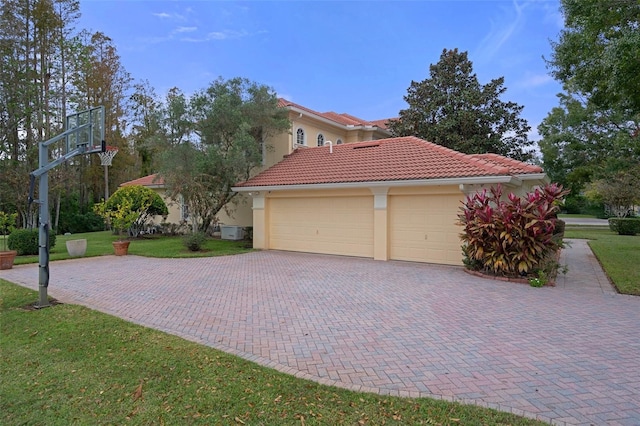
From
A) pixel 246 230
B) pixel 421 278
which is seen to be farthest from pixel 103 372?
pixel 246 230

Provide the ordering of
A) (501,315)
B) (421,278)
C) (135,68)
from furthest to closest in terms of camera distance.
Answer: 1. (135,68)
2. (421,278)
3. (501,315)

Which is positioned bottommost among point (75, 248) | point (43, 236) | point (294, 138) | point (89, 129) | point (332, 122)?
point (75, 248)

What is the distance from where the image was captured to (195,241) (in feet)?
47.4

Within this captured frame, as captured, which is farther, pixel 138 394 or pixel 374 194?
pixel 374 194

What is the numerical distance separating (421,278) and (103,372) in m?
7.49

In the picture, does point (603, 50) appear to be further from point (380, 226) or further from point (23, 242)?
point (23, 242)

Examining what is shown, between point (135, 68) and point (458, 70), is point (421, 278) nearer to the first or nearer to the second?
point (458, 70)

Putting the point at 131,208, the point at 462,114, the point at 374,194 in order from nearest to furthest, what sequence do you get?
the point at 374,194 → the point at 131,208 → the point at 462,114

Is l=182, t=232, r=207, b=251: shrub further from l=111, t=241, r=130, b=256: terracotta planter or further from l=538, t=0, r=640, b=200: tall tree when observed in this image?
l=538, t=0, r=640, b=200: tall tree

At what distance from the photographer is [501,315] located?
627cm

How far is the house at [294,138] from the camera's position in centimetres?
1800

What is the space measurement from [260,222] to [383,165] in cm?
598

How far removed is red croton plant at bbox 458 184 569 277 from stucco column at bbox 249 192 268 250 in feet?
28.7

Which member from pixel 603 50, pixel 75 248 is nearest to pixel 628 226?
pixel 603 50
